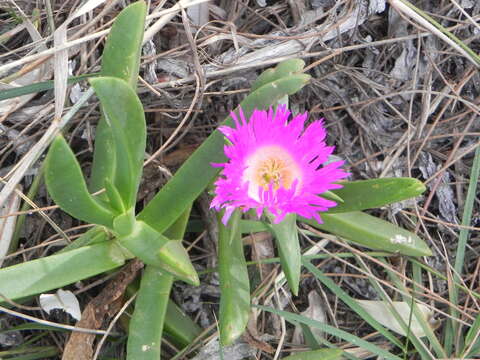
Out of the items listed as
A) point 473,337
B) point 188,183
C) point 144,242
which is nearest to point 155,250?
point 144,242

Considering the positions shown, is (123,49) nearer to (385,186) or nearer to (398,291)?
(385,186)

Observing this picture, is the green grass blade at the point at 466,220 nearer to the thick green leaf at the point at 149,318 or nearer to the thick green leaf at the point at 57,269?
the thick green leaf at the point at 149,318

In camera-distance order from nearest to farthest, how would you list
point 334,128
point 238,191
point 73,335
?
point 238,191, point 73,335, point 334,128

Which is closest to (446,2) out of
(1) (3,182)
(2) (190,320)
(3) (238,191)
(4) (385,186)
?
(4) (385,186)

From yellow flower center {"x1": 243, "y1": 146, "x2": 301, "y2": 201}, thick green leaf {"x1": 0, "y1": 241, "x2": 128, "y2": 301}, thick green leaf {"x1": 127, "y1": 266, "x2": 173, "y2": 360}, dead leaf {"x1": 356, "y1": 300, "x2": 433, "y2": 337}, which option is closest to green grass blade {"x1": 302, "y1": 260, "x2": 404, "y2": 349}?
dead leaf {"x1": 356, "y1": 300, "x2": 433, "y2": 337}

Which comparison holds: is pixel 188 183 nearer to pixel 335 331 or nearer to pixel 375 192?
pixel 375 192

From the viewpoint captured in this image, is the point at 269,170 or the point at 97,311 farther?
the point at 97,311
